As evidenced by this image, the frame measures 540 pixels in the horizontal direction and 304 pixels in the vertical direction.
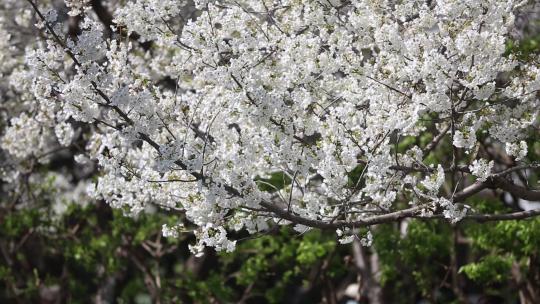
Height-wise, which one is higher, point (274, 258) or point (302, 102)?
point (274, 258)

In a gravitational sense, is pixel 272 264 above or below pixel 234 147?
above

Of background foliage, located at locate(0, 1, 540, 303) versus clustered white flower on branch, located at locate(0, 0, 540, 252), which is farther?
background foliage, located at locate(0, 1, 540, 303)

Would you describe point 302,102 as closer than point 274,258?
Yes

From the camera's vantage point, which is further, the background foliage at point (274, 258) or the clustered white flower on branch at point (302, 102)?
the background foliage at point (274, 258)

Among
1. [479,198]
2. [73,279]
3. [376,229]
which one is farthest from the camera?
[73,279]

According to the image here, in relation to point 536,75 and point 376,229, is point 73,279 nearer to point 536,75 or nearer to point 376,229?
point 376,229

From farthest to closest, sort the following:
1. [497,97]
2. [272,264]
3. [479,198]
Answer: [272,264] → [479,198] → [497,97]

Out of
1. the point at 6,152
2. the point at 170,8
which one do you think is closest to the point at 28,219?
the point at 6,152

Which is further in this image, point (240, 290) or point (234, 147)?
point (240, 290)
